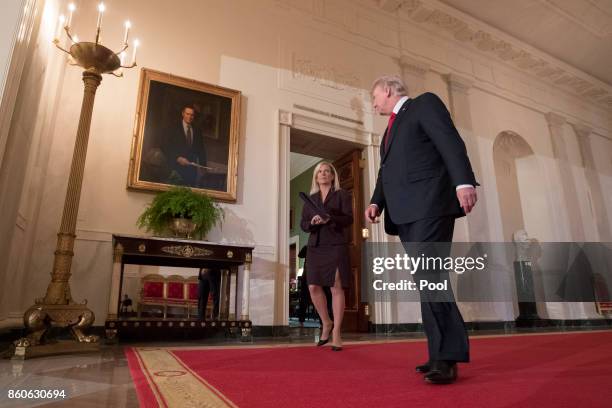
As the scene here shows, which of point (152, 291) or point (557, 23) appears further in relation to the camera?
point (557, 23)

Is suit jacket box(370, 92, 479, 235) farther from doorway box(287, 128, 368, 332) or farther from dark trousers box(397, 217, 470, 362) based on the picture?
doorway box(287, 128, 368, 332)

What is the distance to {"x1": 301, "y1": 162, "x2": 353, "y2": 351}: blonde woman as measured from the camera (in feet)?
9.69

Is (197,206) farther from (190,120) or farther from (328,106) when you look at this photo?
(328,106)

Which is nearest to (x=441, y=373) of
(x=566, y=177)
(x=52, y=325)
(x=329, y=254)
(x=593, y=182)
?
(x=329, y=254)

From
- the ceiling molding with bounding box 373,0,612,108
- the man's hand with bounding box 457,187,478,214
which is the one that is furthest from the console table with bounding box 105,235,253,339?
the ceiling molding with bounding box 373,0,612,108

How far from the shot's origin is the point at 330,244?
303cm

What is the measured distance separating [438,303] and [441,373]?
0.25 m

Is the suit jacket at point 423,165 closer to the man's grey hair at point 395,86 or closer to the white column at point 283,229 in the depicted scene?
the man's grey hair at point 395,86

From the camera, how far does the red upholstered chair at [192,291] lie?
384 centimetres

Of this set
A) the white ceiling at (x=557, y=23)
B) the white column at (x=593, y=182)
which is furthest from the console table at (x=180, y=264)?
the white column at (x=593, y=182)

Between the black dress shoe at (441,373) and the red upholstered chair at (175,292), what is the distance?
2.84 metres

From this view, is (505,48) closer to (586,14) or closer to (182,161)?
(586,14)

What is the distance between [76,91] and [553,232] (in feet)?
26.0

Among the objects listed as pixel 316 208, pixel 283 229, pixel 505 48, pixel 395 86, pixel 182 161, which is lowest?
pixel 316 208
